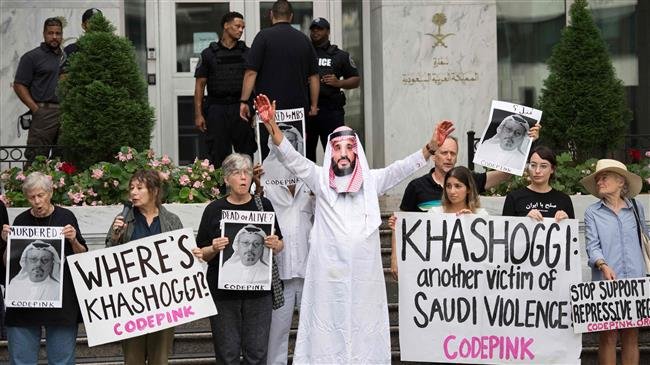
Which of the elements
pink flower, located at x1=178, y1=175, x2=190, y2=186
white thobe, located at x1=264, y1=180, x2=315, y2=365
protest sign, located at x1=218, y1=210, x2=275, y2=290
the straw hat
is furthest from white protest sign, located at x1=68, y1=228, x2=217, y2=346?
pink flower, located at x1=178, y1=175, x2=190, y2=186

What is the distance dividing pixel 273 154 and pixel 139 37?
661 cm

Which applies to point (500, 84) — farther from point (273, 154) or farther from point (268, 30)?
point (273, 154)

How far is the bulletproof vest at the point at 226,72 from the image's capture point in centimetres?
1345

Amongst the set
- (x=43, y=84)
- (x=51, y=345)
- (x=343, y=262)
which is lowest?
(x=51, y=345)

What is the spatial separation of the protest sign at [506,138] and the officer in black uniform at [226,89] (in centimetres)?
310

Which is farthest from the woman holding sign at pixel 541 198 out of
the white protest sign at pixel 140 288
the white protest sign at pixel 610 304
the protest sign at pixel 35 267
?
the protest sign at pixel 35 267

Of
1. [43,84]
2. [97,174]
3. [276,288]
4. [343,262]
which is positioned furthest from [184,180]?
[343,262]

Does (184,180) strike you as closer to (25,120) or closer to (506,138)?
(25,120)

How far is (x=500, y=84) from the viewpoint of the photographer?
17.6 m

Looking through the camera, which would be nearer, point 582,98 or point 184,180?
point 184,180

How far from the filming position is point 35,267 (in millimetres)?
9789

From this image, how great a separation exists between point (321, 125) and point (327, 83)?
16.9 inches

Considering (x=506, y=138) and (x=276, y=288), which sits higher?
(x=506, y=138)

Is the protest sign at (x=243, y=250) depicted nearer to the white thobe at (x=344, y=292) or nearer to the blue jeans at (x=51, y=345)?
the white thobe at (x=344, y=292)
